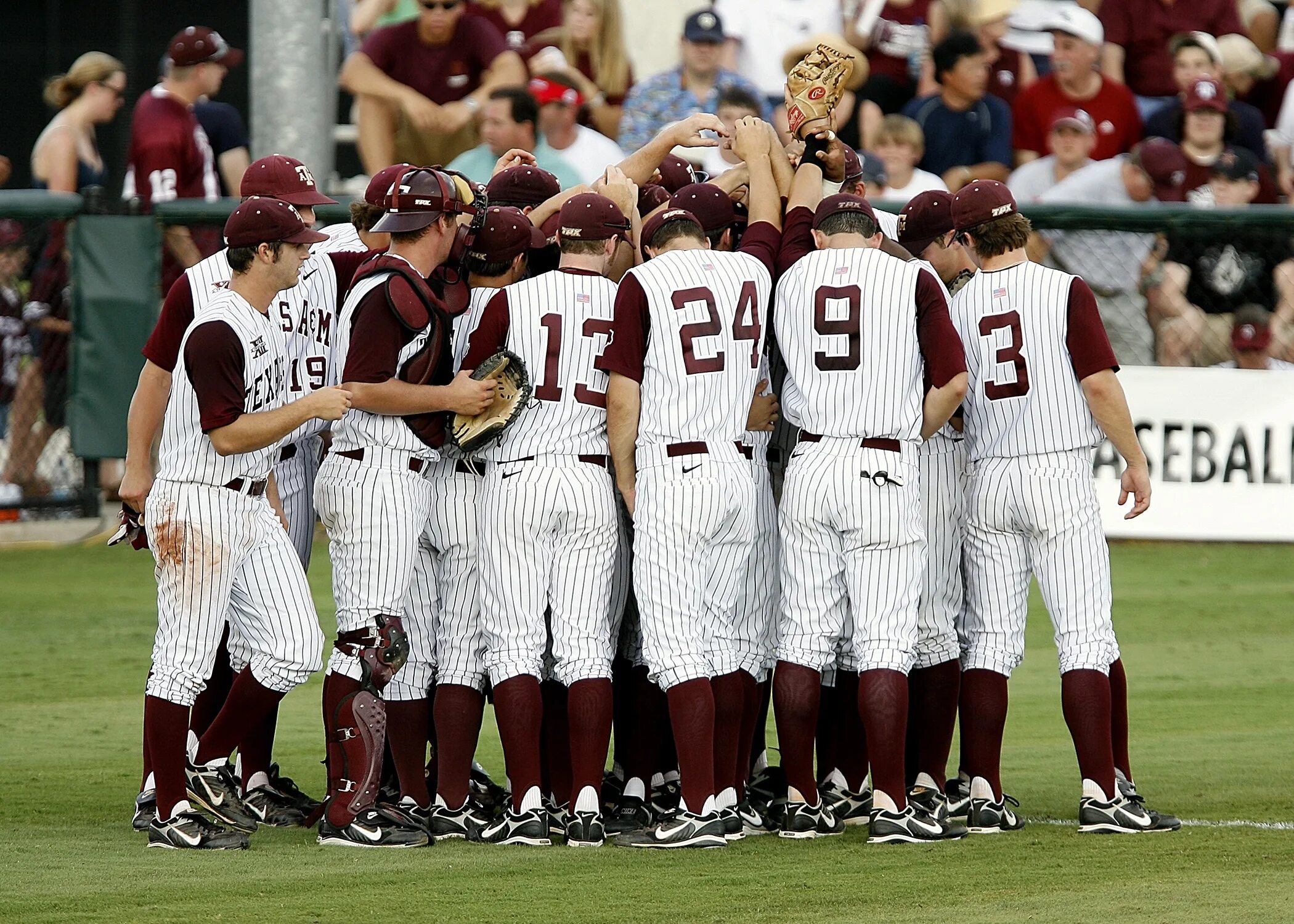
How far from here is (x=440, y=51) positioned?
39.6 feet

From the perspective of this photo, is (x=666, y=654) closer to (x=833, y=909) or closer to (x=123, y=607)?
(x=833, y=909)

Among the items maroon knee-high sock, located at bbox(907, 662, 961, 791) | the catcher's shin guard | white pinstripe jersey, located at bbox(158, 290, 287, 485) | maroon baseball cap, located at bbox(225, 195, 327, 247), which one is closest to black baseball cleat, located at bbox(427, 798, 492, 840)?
the catcher's shin guard

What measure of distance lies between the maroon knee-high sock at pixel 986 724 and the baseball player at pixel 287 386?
2.24 m

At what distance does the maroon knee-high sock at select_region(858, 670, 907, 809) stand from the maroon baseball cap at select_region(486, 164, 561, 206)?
214 centimetres

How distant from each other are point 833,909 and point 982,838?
42.3 inches

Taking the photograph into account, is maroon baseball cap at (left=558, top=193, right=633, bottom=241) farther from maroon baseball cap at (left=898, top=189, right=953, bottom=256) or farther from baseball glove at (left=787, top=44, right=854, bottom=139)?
maroon baseball cap at (left=898, top=189, right=953, bottom=256)

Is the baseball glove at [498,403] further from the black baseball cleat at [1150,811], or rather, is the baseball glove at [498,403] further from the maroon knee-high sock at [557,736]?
the black baseball cleat at [1150,811]

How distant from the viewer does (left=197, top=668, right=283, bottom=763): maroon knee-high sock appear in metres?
5.92

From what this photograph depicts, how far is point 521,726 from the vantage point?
5828 mm

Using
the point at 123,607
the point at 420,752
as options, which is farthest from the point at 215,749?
the point at 123,607

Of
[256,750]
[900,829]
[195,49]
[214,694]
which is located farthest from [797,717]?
[195,49]

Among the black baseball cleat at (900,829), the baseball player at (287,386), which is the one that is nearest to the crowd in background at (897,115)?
the baseball player at (287,386)

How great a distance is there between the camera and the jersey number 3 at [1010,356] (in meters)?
6.04

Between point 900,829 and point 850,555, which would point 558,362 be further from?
point 900,829
